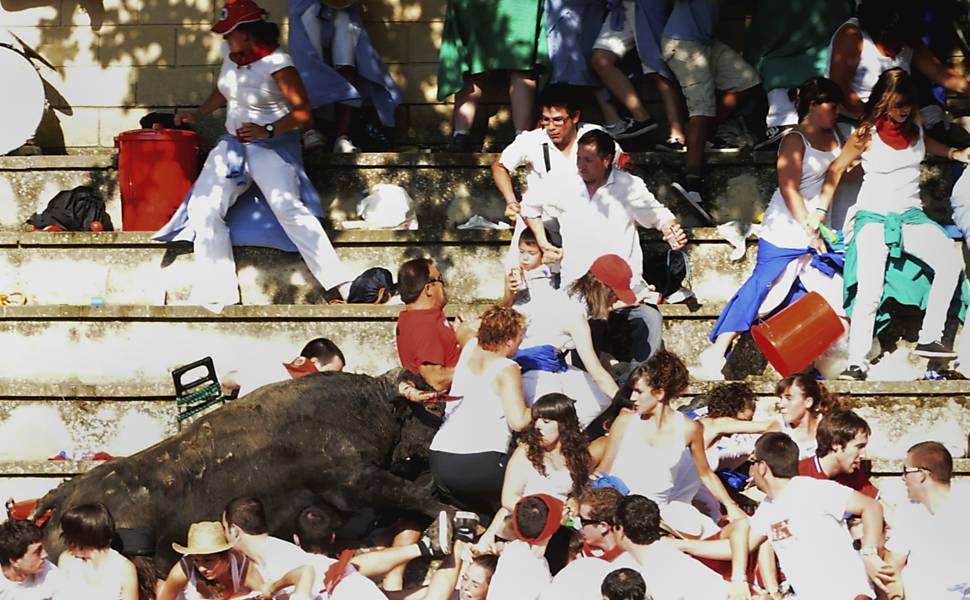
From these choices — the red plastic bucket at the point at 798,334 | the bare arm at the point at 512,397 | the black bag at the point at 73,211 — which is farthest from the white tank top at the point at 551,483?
the black bag at the point at 73,211

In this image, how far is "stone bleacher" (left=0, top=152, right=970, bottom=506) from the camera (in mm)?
9547

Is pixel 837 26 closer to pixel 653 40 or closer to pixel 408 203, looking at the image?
pixel 653 40

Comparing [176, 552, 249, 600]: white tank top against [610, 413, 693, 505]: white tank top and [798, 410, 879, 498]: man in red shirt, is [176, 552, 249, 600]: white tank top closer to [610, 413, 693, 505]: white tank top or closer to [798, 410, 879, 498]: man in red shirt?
[610, 413, 693, 505]: white tank top

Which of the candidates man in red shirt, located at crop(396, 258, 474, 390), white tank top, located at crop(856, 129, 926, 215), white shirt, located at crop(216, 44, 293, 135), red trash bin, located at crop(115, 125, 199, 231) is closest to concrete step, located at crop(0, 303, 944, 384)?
white tank top, located at crop(856, 129, 926, 215)

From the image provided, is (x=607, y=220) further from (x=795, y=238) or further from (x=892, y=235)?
(x=892, y=235)

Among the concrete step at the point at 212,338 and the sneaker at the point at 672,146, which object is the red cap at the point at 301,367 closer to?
the concrete step at the point at 212,338

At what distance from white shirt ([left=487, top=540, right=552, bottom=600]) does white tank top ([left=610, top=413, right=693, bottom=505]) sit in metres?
0.68

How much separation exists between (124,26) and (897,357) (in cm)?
545

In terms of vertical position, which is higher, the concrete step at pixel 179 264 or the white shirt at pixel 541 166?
the white shirt at pixel 541 166

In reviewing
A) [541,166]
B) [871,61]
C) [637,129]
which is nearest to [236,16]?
[541,166]

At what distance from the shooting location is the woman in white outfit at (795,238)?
10.0 meters

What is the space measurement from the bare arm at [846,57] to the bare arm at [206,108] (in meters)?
3.48

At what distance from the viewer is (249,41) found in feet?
35.7

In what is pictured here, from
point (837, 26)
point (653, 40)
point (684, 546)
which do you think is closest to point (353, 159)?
point (653, 40)
